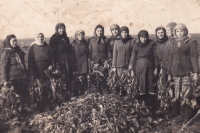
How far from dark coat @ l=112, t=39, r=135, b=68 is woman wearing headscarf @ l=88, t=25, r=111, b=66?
0.52 ft

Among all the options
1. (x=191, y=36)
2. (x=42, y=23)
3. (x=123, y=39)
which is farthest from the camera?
(x=42, y=23)

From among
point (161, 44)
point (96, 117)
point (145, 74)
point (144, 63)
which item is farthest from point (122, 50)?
point (96, 117)

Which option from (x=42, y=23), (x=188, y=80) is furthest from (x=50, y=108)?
→ (x=188, y=80)

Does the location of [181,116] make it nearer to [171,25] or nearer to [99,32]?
[171,25]

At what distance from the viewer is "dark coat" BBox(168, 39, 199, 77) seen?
442 centimetres

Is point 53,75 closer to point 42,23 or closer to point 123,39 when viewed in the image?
point 42,23

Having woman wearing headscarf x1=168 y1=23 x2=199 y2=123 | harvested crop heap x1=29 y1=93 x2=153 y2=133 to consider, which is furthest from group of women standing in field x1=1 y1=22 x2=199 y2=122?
harvested crop heap x1=29 y1=93 x2=153 y2=133

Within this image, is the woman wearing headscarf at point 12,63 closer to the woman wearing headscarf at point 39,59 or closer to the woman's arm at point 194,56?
the woman wearing headscarf at point 39,59

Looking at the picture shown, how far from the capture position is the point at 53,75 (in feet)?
16.1

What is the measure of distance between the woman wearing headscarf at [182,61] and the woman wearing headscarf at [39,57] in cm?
227

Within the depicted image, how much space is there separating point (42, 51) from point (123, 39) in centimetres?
154

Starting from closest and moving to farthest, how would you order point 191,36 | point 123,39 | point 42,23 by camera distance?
point 191,36 < point 123,39 < point 42,23

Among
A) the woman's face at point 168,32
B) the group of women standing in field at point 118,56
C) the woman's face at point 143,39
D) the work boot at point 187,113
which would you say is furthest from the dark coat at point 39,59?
the work boot at point 187,113

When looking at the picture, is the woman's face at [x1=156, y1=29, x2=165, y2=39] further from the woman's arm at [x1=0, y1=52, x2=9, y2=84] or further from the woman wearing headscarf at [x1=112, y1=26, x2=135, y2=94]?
the woman's arm at [x1=0, y1=52, x2=9, y2=84]
